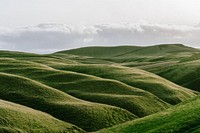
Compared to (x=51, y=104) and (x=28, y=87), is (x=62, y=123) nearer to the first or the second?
(x=51, y=104)

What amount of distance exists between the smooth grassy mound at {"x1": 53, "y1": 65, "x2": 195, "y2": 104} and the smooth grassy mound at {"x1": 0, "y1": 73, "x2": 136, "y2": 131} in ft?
68.8

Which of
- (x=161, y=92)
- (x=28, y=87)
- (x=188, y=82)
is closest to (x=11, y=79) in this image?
(x=28, y=87)

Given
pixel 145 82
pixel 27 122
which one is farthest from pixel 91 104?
pixel 145 82

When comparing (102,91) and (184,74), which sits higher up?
(184,74)

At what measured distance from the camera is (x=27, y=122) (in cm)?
5712

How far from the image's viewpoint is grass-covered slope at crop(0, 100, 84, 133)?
54719mm

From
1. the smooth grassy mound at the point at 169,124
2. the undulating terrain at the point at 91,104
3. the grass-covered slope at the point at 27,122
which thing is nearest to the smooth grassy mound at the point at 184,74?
the undulating terrain at the point at 91,104

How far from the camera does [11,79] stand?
80.1m

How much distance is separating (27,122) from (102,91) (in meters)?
29.3

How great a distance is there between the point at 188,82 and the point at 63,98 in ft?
185

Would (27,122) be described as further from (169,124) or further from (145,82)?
(145,82)

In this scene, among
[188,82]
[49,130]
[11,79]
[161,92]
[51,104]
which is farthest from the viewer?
[188,82]

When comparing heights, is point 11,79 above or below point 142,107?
above

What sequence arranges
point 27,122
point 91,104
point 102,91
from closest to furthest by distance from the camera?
point 27,122 → point 91,104 → point 102,91
